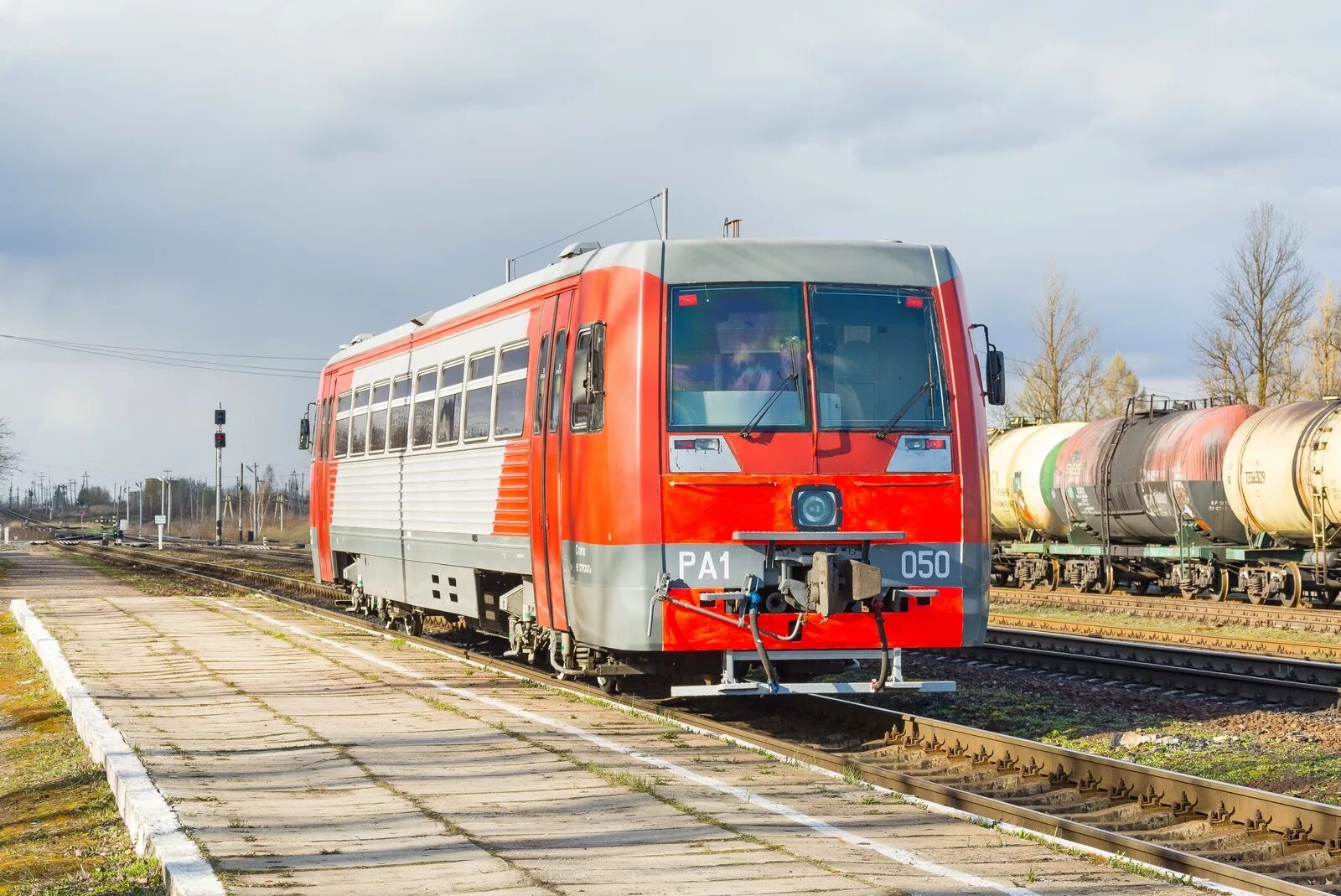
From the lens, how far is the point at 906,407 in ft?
35.4

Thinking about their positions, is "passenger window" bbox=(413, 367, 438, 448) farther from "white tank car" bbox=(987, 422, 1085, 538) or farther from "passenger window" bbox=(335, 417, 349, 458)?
"white tank car" bbox=(987, 422, 1085, 538)

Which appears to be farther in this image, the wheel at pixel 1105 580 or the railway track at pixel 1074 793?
the wheel at pixel 1105 580

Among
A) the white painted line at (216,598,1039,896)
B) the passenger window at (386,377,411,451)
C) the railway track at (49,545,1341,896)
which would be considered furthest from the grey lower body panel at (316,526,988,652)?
the passenger window at (386,377,411,451)

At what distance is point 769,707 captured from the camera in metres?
12.3

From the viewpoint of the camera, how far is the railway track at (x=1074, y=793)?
7.00 meters

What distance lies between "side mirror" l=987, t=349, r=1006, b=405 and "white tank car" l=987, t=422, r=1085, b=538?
1979 cm

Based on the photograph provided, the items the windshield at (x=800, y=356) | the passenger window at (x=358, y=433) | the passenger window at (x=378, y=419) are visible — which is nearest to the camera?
the windshield at (x=800, y=356)

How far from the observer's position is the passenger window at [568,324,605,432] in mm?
10812

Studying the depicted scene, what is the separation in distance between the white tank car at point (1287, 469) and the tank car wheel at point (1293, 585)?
0.63 metres

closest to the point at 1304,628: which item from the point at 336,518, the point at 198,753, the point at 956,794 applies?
the point at 336,518

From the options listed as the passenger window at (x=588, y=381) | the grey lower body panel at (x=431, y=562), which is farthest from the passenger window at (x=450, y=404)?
the passenger window at (x=588, y=381)

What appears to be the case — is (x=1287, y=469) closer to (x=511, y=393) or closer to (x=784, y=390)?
(x=511, y=393)

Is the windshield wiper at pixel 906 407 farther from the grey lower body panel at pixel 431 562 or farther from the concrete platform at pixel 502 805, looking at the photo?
the grey lower body panel at pixel 431 562

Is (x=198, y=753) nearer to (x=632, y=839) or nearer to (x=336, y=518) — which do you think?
(x=632, y=839)
